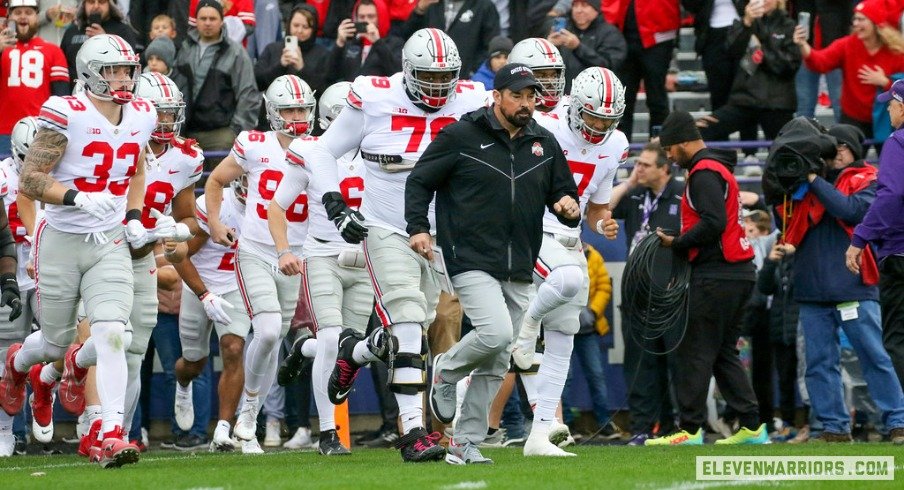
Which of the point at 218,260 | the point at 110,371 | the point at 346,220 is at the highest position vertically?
the point at 346,220

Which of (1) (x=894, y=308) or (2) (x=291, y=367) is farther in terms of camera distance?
(2) (x=291, y=367)

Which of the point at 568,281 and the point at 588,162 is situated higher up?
the point at 588,162

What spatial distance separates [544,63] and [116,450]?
3.56 metres

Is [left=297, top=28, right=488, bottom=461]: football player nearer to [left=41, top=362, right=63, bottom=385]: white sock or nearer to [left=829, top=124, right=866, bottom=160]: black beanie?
[left=41, top=362, right=63, bottom=385]: white sock

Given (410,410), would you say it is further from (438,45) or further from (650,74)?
(650,74)

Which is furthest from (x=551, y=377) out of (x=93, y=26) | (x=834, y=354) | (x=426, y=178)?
(x=93, y=26)

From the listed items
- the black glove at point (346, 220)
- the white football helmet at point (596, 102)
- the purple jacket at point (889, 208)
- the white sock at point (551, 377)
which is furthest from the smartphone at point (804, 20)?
the black glove at point (346, 220)

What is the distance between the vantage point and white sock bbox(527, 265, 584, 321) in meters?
8.15

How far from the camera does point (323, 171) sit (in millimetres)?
8336

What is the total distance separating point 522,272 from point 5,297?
138 inches

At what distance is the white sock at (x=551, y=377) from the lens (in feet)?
28.1

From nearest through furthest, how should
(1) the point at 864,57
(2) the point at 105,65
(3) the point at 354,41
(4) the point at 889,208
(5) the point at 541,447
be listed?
(2) the point at 105,65
(5) the point at 541,447
(4) the point at 889,208
(1) the point at 864,57
(3) the point at 354,41

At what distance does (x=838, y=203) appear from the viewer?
9727mm

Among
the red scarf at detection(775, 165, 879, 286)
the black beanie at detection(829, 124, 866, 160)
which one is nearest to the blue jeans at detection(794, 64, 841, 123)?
the black beanie at detection(829, 124, 866, 160)
